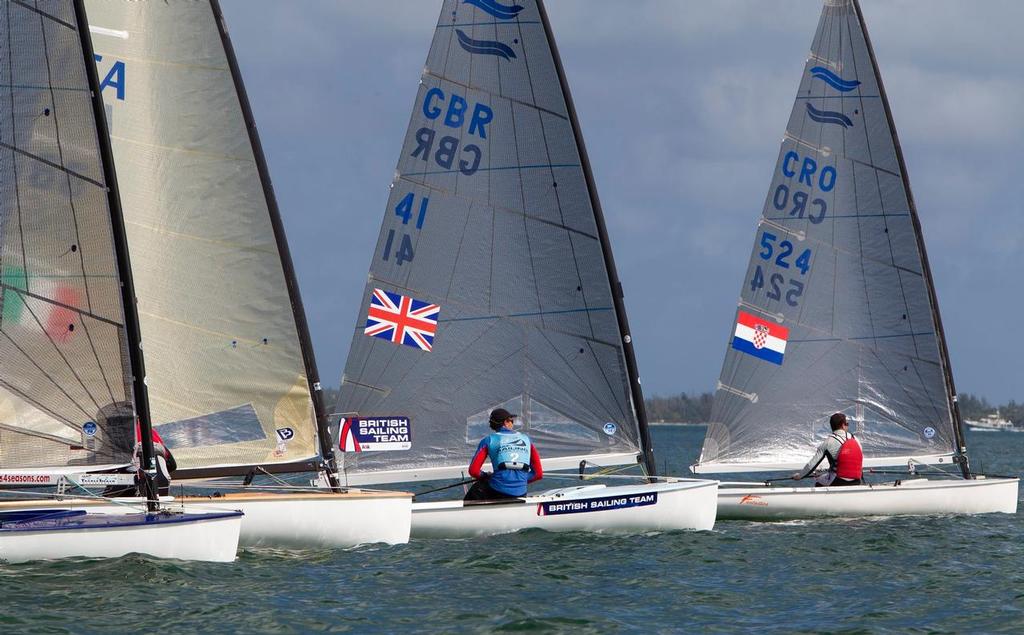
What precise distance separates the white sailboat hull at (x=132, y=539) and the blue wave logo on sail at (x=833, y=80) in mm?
12138

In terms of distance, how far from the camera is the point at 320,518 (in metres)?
15.5

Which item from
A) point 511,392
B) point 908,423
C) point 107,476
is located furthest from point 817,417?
point 107,476

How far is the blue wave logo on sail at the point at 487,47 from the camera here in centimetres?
1891

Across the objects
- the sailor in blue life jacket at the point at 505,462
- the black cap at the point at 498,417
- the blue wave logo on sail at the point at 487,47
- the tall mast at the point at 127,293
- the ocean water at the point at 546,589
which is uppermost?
the blue wave logo on sail at the point at 487,47

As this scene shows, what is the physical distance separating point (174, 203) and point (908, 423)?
1137 cm

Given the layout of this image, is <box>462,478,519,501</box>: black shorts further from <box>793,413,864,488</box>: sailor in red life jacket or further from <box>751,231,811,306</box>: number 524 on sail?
<box>751,231,811,306</box>: number 524 on sail

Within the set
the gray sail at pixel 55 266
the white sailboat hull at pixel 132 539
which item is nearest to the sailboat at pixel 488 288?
the gray sail at pixel 55 266

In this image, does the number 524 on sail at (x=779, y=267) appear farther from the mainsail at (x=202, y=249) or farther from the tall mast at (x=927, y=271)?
the mainsail at (x=202, y=249)

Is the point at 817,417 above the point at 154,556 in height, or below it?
above

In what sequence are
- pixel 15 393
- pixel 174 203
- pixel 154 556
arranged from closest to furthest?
1. pixel 154 556
2. pixel 15 393
3. pixel 174 203

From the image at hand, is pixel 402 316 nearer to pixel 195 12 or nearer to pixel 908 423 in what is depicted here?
pixel 195 12

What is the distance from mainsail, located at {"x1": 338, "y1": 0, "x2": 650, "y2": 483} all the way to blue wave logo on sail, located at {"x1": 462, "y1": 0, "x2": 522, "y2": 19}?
2cm

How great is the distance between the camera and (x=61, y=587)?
12.5m

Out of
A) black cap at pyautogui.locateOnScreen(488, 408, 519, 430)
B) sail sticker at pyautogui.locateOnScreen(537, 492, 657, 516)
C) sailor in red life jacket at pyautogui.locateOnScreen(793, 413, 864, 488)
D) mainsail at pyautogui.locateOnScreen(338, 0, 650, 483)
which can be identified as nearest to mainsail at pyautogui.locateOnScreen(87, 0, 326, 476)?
mainsail at pyautogui.locateOnScreen(338, 0, 650, 483)
